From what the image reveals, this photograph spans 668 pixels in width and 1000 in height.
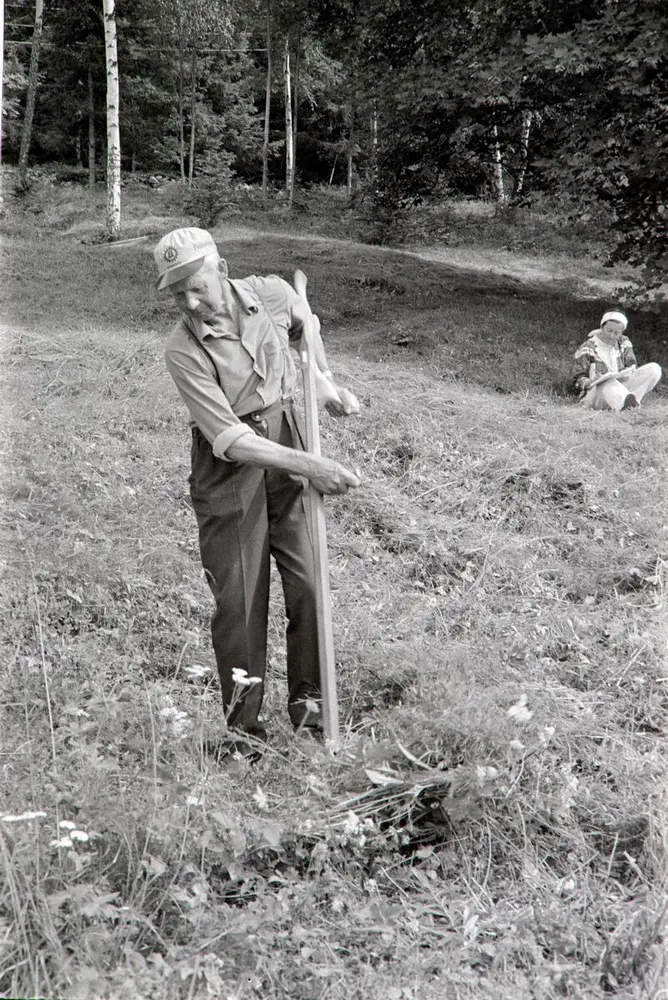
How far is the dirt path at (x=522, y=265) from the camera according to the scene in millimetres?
16500

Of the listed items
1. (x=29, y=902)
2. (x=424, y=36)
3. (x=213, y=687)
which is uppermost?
(x=424, y=36)

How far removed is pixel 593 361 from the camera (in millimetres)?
9992

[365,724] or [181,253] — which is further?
[365,724]

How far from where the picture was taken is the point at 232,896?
10.1 feet

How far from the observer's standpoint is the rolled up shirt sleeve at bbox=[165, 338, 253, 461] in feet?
11.5

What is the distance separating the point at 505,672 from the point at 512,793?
1.20 metres

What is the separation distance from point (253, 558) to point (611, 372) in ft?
22.8

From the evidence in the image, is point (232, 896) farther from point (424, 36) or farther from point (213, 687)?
point (424, 36)

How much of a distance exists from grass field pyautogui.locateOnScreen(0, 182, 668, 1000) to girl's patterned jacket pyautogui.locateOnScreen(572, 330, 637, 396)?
673 mm

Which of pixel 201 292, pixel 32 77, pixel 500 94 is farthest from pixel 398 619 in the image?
pixel 32 77

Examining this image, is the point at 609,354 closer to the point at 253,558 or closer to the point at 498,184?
the point at 253,558

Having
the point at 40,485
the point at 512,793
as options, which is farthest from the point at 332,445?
the point at 512,793

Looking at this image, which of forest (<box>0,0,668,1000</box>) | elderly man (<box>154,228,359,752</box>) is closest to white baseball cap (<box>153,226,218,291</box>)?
elderly man (<box>154,228,359,752</box>)

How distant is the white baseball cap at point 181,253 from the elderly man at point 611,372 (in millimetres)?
6934
